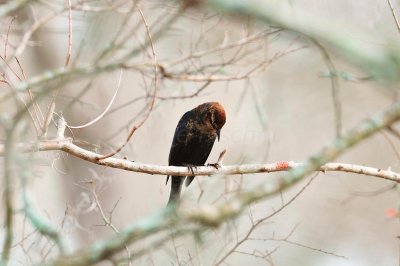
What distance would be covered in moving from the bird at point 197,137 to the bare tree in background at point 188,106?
166 mm

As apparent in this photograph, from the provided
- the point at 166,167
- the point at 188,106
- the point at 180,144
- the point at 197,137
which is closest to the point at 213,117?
the point at 197,137

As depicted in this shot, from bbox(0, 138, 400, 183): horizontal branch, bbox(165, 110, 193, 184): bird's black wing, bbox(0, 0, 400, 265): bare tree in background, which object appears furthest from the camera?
bbox(165, 110, 193, 184): bird's black wing

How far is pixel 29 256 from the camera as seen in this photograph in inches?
187

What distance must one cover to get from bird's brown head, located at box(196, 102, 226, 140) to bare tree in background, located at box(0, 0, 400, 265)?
0.13 m

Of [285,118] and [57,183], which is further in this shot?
[57,183]

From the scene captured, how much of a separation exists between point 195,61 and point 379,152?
4.32 metres

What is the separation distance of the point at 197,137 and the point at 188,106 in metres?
4.32

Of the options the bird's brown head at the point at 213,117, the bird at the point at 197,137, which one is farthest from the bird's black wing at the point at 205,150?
the bird's brown head at the point at 213,117

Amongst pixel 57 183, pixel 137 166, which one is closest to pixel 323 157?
pixel 137 166

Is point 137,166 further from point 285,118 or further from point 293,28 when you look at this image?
point 293,28

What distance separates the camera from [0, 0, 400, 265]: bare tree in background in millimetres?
2211

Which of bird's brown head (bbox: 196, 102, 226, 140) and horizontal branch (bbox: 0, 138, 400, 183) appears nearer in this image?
horizontal branch (bbox: 0, 138, 400, 183)

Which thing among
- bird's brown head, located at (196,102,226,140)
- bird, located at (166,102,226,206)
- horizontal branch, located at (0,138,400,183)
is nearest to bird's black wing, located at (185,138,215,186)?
bird, located at (166,102,226,206)

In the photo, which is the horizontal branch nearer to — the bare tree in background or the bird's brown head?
the bare tree in background
